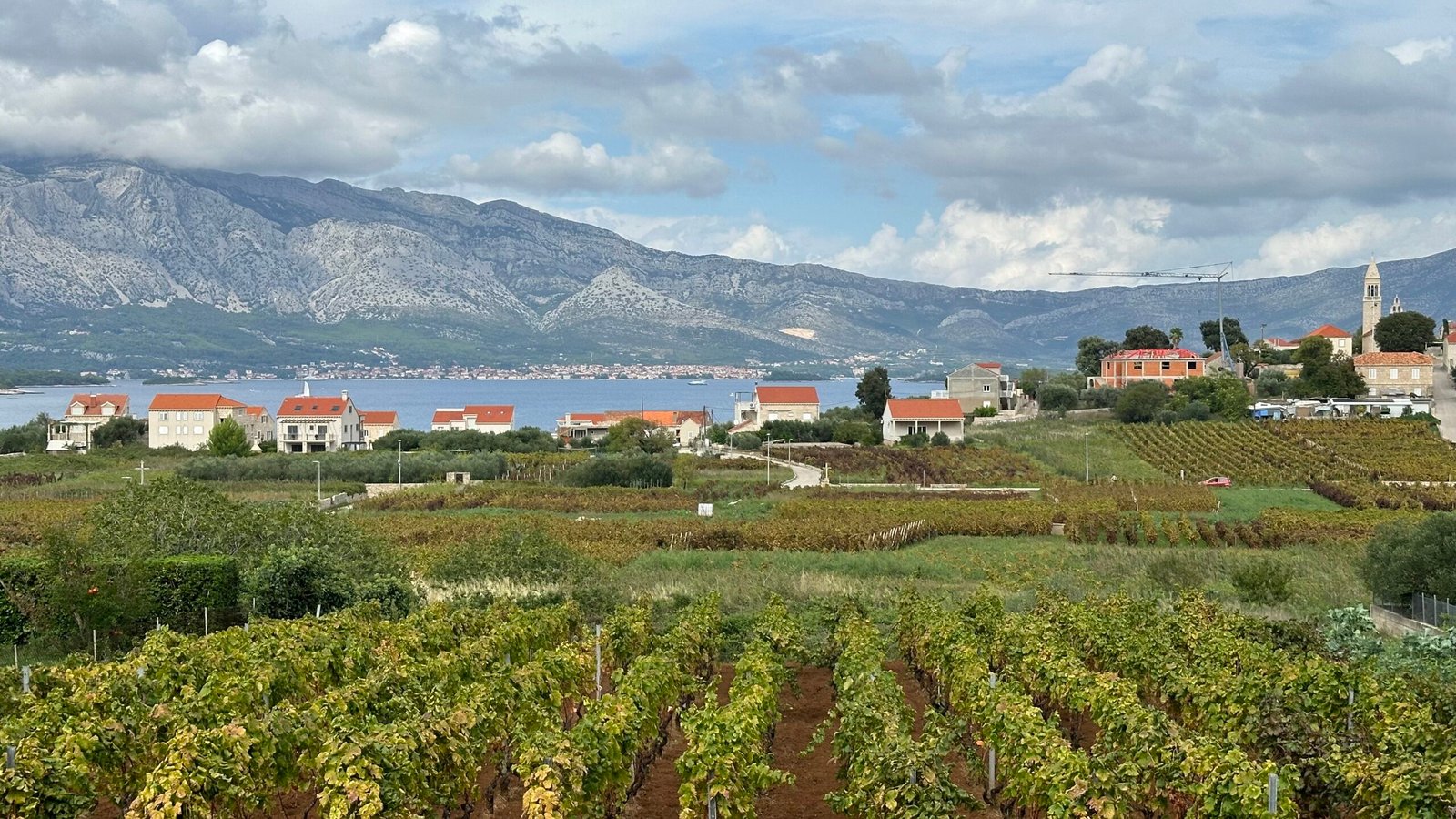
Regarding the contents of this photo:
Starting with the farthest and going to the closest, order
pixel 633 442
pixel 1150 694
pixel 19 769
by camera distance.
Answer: pixel 633 442 < pixel 1150 694 < pixel 19 769

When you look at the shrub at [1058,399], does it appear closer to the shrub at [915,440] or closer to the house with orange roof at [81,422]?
the shrub at [915,440]

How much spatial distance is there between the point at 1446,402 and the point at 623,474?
192ft

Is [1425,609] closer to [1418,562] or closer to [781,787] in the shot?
[1418,562]

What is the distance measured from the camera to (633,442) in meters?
83.6

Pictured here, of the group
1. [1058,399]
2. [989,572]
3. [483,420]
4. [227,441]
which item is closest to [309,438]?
[227,441]

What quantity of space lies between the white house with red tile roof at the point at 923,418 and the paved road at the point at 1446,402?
27084 millimetres

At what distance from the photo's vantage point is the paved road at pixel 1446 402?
3100 inches

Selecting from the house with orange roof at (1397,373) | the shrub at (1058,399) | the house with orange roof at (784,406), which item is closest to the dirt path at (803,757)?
the house with orange roof at (784,406)

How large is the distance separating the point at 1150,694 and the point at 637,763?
25.0 feet

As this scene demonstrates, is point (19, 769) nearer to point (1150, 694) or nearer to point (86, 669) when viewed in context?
point (86, 669)

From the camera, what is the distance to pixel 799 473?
224 feet

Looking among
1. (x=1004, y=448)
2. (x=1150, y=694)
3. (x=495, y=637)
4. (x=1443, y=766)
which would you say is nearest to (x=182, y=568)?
(x=495, y=637)

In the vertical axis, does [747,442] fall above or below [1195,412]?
below

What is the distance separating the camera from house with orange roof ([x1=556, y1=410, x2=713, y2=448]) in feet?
315
